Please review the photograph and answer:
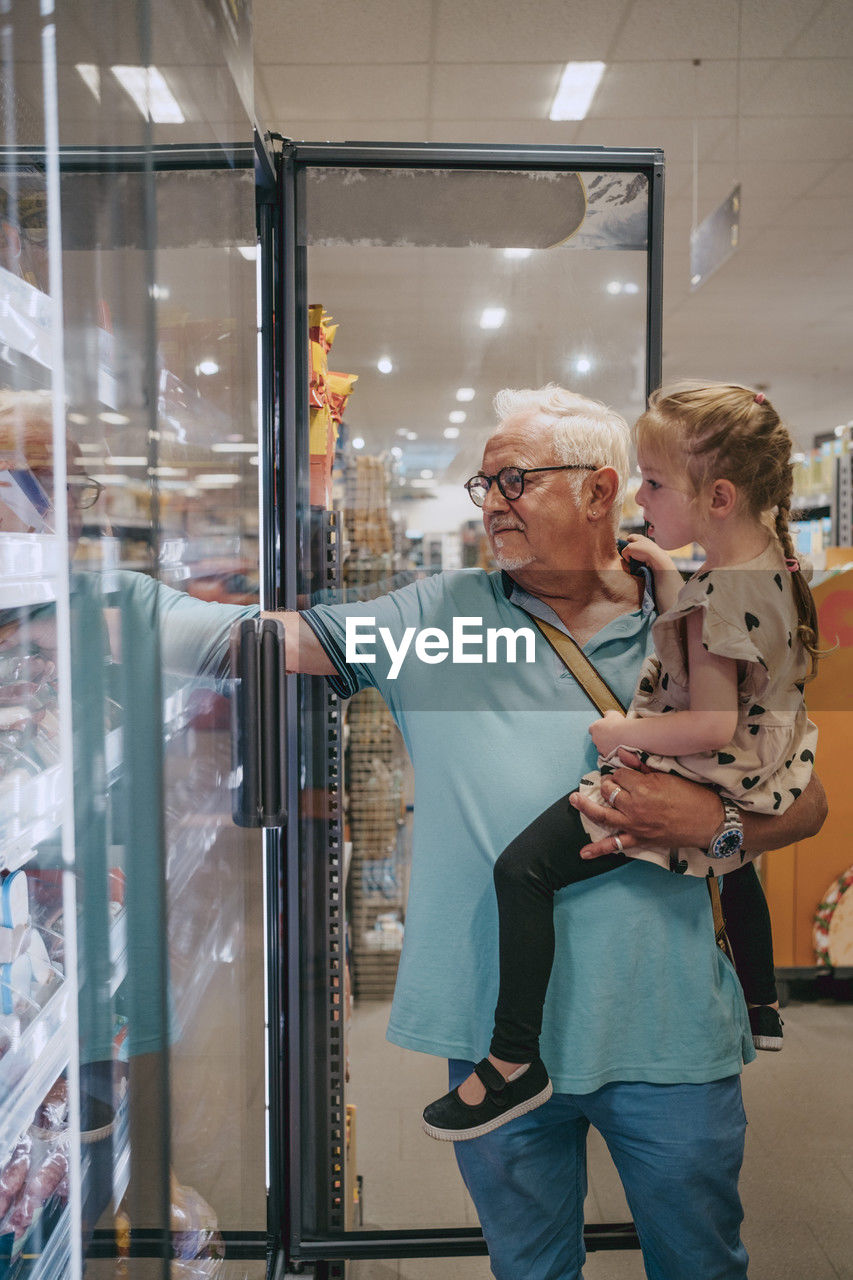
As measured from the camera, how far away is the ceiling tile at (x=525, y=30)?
10.3ft

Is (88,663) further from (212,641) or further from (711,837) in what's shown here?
(711,837)

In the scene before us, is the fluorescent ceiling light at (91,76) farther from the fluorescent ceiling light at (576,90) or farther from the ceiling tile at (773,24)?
the fluorescent ceiling light at (576,90)

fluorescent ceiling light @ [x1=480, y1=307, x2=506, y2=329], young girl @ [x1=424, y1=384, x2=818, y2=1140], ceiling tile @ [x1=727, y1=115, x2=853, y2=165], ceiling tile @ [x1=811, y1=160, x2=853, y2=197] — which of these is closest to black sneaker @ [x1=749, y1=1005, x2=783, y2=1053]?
young girl @ [x1=424, y1=384, x2=818, y2=1140]

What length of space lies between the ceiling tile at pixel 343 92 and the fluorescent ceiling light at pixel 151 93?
10.0 feet

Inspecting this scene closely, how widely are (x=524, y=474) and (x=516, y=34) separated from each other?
259cm

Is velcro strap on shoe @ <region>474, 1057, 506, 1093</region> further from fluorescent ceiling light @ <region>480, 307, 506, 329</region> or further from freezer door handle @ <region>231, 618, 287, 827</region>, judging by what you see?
fluorescent ceiling light @ <region>480, 307, 506, 329</region>

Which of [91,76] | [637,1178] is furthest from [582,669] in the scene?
[91,76]

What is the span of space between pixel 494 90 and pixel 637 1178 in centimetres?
383

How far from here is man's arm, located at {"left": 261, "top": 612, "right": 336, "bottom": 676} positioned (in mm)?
1529

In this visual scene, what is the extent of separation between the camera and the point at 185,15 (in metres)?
1.01

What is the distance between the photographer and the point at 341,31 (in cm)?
327

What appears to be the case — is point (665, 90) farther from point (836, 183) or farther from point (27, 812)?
point (27, 812)

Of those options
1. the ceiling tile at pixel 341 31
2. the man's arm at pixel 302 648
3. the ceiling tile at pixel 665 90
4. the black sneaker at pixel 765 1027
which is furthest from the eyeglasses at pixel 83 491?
the ceiling tile at pixel 665 90

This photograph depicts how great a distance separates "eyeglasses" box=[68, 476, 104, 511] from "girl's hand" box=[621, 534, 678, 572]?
99 cm
